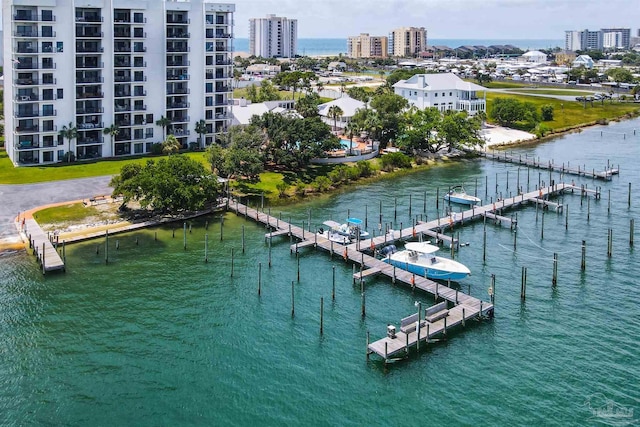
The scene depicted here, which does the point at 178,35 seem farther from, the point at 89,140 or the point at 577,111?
the point at 577,111

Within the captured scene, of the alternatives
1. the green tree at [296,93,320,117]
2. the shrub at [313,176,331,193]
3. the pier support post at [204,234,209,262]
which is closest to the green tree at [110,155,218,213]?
the pier support post at [204,234,209,262]

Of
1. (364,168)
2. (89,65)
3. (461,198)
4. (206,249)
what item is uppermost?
(89,65)

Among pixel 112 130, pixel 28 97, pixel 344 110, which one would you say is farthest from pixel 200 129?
pixel 344 110

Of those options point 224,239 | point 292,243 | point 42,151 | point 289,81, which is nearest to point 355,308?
point 292,243

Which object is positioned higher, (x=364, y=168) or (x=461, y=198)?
(x=364, y=168)

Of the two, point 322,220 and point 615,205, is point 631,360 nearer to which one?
point 322,220

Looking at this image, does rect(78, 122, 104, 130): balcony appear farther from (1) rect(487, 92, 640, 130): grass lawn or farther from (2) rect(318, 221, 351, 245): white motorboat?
(1) rect(487, 92, 640, 130): grass lawn
